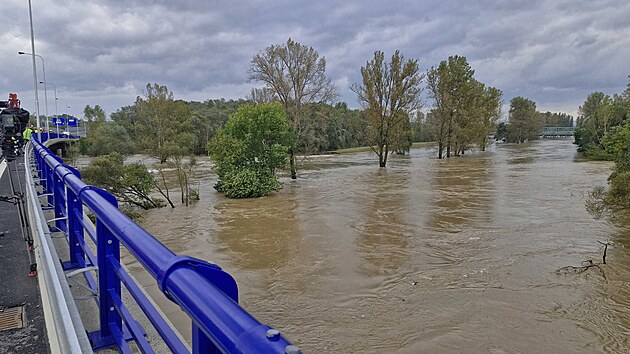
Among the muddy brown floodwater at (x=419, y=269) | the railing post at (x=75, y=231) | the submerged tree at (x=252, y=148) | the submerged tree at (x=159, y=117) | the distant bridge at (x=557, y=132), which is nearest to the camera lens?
the railing post at (x=75, y=231)

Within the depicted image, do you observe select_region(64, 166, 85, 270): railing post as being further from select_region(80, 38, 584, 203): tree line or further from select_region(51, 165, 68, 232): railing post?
select_region(80, 38, 584, 203): tree line

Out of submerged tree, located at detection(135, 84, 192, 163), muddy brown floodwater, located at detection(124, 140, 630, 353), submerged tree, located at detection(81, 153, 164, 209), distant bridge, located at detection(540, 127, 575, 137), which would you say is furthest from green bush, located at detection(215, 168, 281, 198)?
distant bridge, located at detection(540, 127, 575, 137)

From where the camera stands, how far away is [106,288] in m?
2.20

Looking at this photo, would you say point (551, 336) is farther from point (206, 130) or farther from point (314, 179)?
point (206, 130)

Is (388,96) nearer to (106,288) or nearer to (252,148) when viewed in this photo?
(252,148)

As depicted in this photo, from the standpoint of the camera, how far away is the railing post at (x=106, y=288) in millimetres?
2139

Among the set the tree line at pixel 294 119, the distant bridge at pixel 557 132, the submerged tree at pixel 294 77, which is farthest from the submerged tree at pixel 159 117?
the distant bridge at pixel 557 132

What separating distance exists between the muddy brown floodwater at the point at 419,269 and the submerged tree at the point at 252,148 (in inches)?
108

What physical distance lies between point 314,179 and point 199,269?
27896 millimetres

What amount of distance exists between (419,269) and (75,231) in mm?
7913

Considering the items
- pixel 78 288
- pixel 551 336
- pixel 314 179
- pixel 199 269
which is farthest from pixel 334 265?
pixel 314 179

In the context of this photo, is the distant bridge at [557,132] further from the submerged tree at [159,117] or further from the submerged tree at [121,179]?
the submerged tree at [121,179]

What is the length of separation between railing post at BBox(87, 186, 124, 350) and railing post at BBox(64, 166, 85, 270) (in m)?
0.99

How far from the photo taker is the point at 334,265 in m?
10.1
